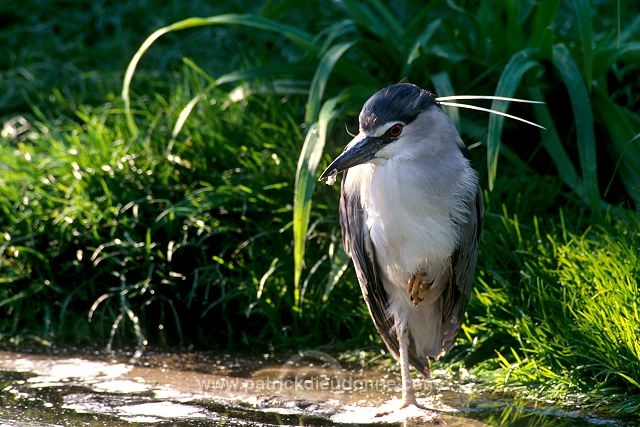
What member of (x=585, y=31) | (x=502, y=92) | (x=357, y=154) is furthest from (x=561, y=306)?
(x=585, y=31)

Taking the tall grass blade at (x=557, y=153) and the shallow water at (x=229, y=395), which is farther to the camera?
the tall grass blade at (x=557, y=153)

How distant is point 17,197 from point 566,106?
108 inches

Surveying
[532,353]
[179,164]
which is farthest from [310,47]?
[532,353]

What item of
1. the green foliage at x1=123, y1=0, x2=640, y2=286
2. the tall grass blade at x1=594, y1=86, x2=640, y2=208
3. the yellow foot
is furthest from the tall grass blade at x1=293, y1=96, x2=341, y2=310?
the tall grass blade at x1=594, y1=86, x2=640, y2=208

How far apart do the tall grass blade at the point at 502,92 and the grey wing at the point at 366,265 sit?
24.2 inches

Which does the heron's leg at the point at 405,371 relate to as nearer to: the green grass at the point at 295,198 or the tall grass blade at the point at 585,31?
the green grass at the point at 295,198

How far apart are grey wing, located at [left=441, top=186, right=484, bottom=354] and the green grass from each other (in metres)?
0.23

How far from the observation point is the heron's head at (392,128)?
333 centimetres

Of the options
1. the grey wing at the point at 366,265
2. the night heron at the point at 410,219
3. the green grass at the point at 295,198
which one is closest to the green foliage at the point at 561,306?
the green grass at the point at 295,198

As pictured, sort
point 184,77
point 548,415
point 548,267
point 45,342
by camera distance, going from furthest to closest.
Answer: point 184,77, point 45,342, point 548,267, point 548,415

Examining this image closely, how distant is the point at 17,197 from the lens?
4.81 metres

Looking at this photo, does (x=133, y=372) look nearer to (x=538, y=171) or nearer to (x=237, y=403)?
(x=237, y=403)

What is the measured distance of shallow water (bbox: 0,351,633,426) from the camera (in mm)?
3420

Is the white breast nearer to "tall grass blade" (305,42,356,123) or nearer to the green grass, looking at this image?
the green grass
